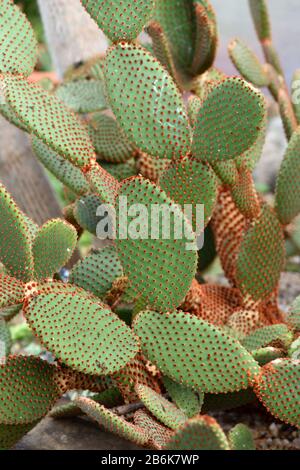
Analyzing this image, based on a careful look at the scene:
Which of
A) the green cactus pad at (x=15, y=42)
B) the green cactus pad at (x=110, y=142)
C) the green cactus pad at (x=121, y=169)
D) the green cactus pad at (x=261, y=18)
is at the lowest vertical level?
the green cactus pad at (x=121, y=169)

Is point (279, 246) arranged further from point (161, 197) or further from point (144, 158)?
point (161, 197)

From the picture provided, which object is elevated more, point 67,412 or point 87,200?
point 87,200

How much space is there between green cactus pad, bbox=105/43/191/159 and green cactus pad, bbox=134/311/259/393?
1.44 ft

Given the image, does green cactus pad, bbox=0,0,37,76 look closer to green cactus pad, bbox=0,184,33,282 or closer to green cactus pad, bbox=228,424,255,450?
green cactus pad, bbox=0,184,33,282

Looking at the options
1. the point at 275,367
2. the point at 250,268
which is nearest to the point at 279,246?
the point at 250,268

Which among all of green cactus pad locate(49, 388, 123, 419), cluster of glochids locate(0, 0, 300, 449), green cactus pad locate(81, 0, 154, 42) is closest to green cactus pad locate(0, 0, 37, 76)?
cluster of glochids locate(0, 0, 300, 449)

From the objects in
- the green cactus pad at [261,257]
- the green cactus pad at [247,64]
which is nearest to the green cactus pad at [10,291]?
the green cactus pad at [261,257]

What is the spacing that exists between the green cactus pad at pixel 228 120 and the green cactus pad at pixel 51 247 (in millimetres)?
390

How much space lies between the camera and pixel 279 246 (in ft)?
7.73

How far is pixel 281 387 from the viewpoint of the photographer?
1.74 metres

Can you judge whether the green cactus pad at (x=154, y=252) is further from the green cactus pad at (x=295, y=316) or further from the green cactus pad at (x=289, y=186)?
the green cactus pad at (x=289, y=186)

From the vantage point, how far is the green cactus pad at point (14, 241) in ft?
5.74

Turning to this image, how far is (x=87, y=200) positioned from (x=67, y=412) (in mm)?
614

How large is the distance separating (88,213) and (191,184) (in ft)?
1.37
